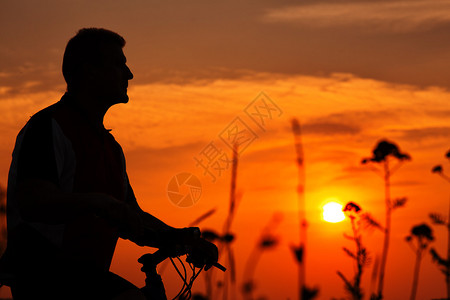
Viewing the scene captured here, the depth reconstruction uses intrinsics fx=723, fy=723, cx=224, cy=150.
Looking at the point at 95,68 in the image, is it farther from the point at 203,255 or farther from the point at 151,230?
the point at 203,255

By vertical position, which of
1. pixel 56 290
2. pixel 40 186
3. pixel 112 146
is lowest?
pixel 56 290

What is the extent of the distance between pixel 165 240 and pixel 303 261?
1438mm

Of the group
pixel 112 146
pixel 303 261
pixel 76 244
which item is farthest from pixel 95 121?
pixel 303 261

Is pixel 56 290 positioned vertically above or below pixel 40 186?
below

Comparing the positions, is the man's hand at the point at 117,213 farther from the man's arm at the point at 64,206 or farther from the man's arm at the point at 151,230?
the man's arm at the point at 151,230

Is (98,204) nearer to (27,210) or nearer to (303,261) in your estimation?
(27,210)

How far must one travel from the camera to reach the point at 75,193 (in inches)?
129

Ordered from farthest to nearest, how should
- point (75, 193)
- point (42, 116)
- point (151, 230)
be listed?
point (151, 230)
point (42, 116)
point (75, 193)

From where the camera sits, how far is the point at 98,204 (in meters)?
3.17

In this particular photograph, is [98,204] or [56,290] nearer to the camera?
[98,204]

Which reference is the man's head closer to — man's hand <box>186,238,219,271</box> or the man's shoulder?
the man's shoulder

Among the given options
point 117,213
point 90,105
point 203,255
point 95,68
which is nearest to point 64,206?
point 117,213

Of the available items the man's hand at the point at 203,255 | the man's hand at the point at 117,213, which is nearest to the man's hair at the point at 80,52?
the man's hand at the point at 117,213

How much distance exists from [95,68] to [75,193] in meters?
0.90
